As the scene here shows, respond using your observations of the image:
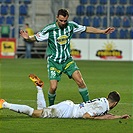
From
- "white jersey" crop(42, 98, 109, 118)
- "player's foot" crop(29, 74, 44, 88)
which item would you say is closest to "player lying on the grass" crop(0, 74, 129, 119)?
"white jersey" crop(42, 98, 109, 118)

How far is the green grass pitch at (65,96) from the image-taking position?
32.0 feet

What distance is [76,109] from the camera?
1077 cm

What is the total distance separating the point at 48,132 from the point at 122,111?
3.45 metres

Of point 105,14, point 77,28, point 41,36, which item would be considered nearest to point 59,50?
point 41,36

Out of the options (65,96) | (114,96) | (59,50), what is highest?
(59,50)

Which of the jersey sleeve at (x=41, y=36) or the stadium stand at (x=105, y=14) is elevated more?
the stadium stand at (x=105, y=14)

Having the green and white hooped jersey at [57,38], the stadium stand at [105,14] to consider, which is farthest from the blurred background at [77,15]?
the green and white hooped jersey at [57,38]

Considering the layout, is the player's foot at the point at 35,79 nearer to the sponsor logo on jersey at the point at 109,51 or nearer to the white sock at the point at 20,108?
the white sock at the point at 20,108

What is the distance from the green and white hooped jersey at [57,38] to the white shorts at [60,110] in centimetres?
172

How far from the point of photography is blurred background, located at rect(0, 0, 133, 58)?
37.4m

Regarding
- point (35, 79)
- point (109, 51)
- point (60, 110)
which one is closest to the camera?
point (60, 110)

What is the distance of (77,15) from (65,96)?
23.1 metres

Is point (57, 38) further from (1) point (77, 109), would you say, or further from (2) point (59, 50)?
(1) point (77, 109)

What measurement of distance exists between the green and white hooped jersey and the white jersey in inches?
68.1
